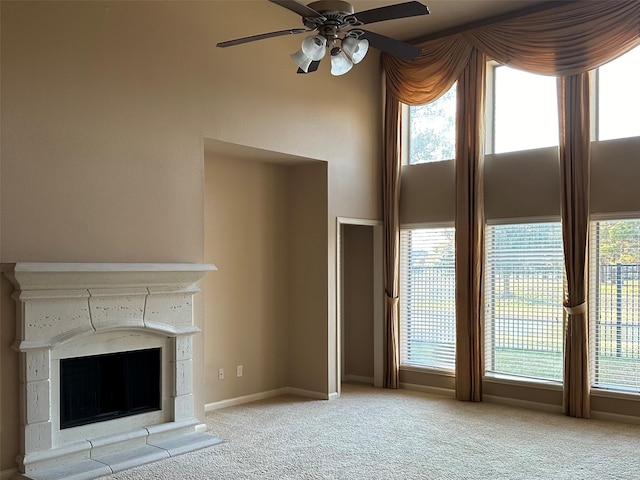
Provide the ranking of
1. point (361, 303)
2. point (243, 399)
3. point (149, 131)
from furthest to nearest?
point (361, 303) < point (243, 399) < point (149, 131)

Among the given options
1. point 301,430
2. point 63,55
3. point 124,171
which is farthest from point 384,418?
point 63,55

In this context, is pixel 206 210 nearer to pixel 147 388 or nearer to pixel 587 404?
pixel 147 388

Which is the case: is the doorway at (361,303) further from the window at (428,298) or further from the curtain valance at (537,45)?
the curtain valance at (537,45)

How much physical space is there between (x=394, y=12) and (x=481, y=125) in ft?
10.8

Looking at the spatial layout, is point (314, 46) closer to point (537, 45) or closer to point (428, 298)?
point (537, 45)

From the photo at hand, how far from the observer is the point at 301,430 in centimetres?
541

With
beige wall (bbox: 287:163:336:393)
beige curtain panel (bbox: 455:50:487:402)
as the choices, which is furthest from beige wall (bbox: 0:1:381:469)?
beige curtain panel (bbox: 455:50:487:402)

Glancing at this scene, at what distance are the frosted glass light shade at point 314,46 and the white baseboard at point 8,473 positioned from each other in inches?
129

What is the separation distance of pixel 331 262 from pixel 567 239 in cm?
231

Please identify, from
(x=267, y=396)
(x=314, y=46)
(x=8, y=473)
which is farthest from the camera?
(x=267, y=396)

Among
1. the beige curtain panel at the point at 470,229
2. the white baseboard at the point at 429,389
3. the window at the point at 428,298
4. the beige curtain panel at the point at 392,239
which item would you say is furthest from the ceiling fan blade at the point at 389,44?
the white baseboard at the point at 429,389

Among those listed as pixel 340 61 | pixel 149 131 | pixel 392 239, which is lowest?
pixel 392 239

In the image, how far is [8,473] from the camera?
164 inches

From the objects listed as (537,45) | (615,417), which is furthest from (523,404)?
(537,45)
